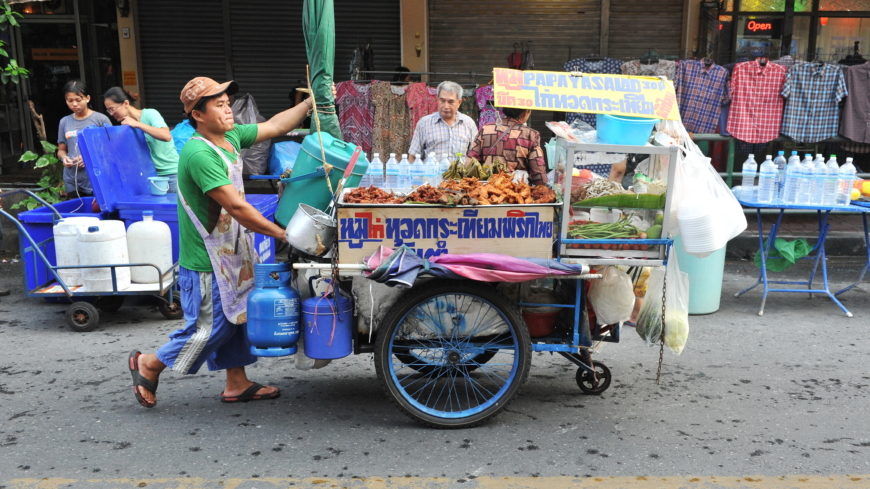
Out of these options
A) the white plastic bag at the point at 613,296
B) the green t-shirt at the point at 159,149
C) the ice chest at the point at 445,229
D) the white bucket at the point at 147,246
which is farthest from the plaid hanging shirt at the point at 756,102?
the white bucket at the point at 147,246

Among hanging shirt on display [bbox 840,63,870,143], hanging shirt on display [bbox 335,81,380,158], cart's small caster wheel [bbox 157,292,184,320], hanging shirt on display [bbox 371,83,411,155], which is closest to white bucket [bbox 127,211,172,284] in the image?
cart's small caster wheel [bbox 157,292,184,320]

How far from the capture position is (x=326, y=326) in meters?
3.71

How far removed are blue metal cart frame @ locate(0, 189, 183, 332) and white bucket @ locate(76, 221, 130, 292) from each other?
0.06 meters

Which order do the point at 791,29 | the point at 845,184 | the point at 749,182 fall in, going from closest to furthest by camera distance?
1. the point at 845,184
2. the point at 749,182
3. the point at 791,29

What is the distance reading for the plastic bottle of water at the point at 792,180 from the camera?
20.1 feet

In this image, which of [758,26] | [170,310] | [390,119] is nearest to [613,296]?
[170,310]

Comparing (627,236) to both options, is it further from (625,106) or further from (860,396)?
(860,396)

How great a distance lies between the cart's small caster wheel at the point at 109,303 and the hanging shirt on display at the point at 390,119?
12.1 feet

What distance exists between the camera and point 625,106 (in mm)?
3871

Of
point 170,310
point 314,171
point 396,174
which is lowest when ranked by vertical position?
point 170,310

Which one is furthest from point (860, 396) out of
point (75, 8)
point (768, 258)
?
point (75, 8)

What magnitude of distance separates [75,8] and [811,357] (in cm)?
1052

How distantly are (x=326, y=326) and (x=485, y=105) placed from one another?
18.0 feet

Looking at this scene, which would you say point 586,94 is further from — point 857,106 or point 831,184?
point 857,106
